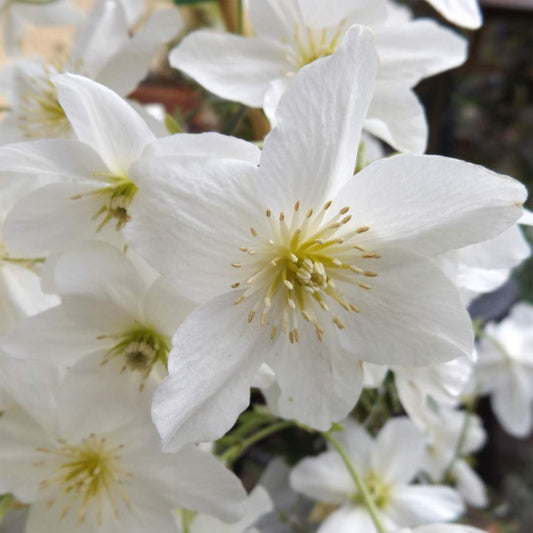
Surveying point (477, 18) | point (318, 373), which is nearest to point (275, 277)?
point (318, 373)

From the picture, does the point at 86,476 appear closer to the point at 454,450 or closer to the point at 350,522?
the point at 350,522

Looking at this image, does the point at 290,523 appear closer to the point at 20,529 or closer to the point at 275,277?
the point at 20,529

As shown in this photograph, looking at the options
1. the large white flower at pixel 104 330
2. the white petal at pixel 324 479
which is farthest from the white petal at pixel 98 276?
the white petal at pixel 324 479

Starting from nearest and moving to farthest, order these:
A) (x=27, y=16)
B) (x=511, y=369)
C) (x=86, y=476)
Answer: (x=86, y=476), (x=27, y=16), (x=511, y=369)

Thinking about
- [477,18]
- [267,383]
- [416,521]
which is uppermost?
[477,18]

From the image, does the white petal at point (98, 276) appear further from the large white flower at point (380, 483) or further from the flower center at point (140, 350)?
the large white flower at point (380, 483)

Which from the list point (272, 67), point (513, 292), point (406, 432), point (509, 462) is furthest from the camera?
point (509, 462)

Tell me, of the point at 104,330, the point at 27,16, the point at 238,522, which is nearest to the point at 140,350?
the point at 104,330
